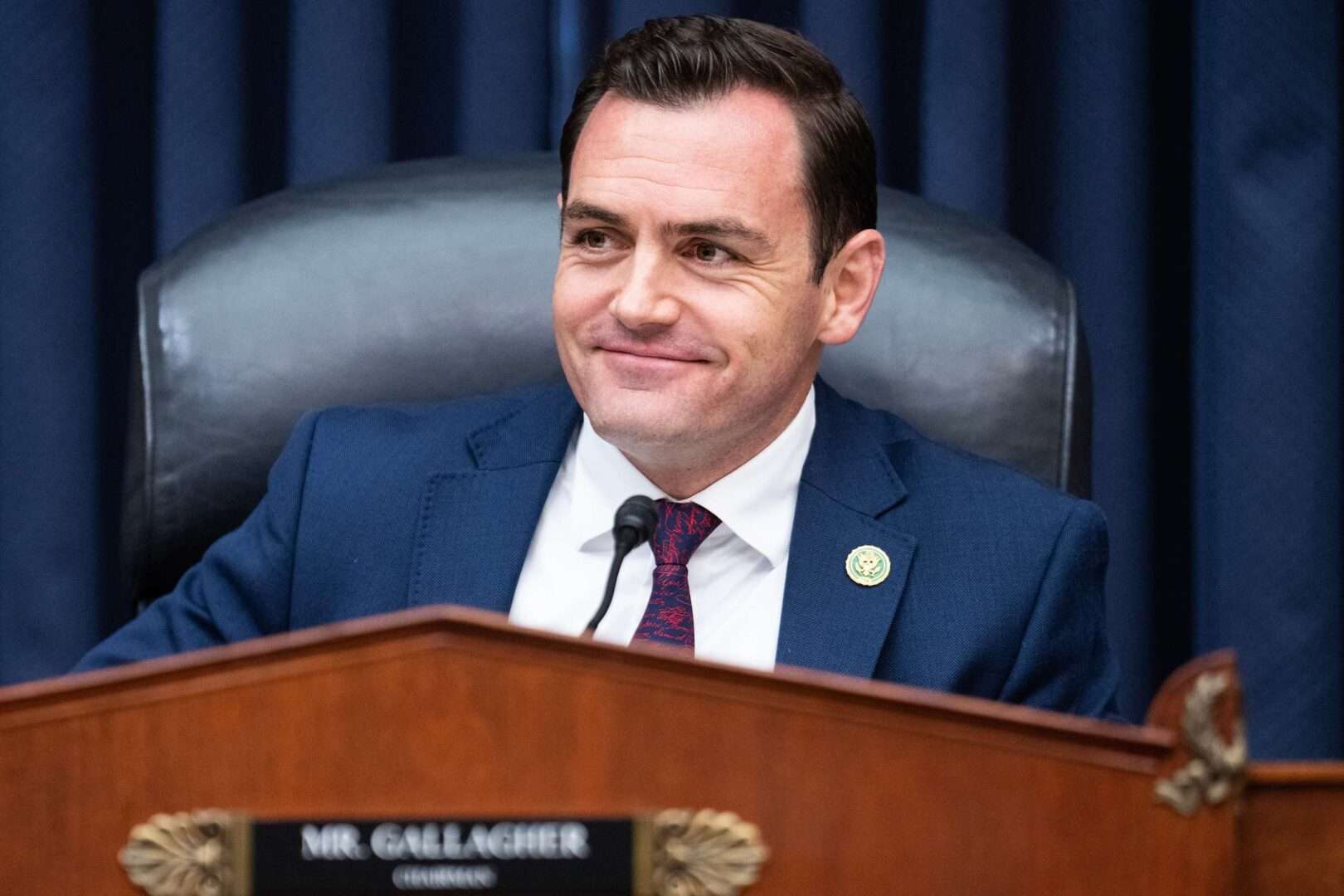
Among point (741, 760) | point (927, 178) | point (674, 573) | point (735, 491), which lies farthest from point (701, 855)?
point (927, 178)

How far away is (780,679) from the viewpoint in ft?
2.23

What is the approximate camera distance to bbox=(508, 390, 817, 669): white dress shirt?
148 centimetres

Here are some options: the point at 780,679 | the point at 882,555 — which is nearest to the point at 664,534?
the point at 882,555

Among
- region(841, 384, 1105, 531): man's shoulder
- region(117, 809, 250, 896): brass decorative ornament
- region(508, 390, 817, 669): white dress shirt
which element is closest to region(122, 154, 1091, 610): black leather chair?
region(841, 384, 1105, 531): man's shoulder

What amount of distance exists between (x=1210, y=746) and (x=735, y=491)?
36.0 inches

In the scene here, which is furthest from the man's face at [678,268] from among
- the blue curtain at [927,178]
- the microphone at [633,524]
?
the blue curtain at [927,178]

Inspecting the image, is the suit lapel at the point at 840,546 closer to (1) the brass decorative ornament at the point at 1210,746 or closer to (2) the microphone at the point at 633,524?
(2) the microphone at the point at 633,524

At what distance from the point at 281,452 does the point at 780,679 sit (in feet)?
3.31

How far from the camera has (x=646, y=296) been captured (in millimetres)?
1440

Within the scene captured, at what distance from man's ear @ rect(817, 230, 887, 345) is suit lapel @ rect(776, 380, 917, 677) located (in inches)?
3.2

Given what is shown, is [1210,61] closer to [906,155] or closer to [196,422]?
[906,155]

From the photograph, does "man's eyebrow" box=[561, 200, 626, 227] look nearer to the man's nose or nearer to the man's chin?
the man's nose

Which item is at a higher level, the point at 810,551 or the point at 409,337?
the point at 409,337

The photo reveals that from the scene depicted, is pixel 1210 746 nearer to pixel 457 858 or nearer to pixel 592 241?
pixel 457 858
